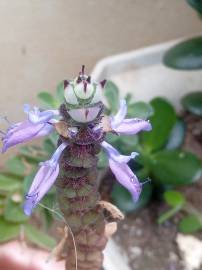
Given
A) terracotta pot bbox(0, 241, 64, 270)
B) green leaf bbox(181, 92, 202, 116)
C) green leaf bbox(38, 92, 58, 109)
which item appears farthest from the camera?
green leaf bbox(181, 92, 202, 116)

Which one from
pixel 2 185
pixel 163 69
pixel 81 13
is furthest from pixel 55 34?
pixel 2 185

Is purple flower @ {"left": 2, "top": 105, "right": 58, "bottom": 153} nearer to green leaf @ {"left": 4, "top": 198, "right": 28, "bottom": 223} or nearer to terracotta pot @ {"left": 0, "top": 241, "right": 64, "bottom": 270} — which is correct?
terracotta pot @ {"left": 0, "top": 241, "right": 64, "bottom": 270}

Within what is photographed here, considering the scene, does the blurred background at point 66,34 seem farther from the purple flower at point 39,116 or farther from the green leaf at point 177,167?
the purple flower at point 39,116

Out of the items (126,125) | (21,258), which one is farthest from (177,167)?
(126,125)

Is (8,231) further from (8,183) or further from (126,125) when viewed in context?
(126,125)

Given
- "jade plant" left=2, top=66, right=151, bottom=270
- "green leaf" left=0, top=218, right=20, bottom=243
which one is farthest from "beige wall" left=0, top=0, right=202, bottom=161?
"jade plant" left=2, top=66, right=151, bottom=270

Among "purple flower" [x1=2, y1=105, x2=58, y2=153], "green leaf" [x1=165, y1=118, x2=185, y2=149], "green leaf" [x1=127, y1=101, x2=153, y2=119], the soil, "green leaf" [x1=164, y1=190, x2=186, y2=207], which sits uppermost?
"purple flower" [x1=2, y1=105, x2=58, y2=153]
